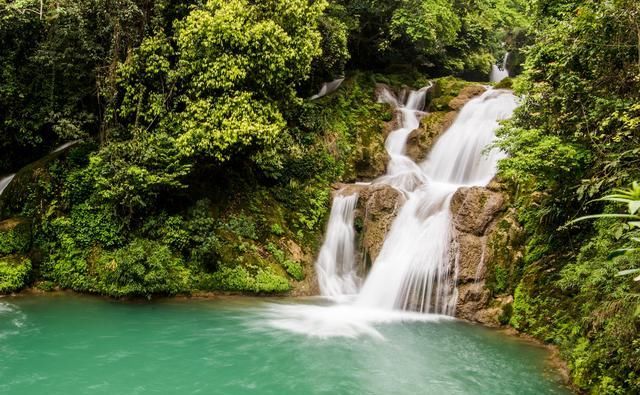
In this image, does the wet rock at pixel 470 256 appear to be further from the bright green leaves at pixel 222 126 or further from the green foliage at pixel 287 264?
the bright green leaves at pixel 222 126

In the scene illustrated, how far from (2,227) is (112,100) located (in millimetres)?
3930

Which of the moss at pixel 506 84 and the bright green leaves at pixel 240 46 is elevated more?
the moss at pixel 506 84

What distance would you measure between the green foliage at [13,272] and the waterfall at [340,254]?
22.4ft

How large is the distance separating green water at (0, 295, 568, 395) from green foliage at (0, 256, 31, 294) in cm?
33

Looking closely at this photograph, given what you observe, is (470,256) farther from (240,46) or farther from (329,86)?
(329,86)

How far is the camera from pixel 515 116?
9164 millimetres

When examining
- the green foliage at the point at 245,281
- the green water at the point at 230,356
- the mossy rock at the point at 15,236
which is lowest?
the green water at the point at 230,356

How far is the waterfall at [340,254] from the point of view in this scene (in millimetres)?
11766

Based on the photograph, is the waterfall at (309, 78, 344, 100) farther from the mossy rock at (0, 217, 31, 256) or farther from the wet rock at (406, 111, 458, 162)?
the mossy rock at (0, 217, 31, 256)

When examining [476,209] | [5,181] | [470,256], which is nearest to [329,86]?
[476,209]

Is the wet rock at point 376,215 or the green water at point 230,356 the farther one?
the wet rock at point 376,215

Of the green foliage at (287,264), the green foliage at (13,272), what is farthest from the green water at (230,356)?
the green foliage at (287,264)

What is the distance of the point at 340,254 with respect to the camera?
12.3m

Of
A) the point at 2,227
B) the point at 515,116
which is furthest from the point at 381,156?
the point at 2,227
